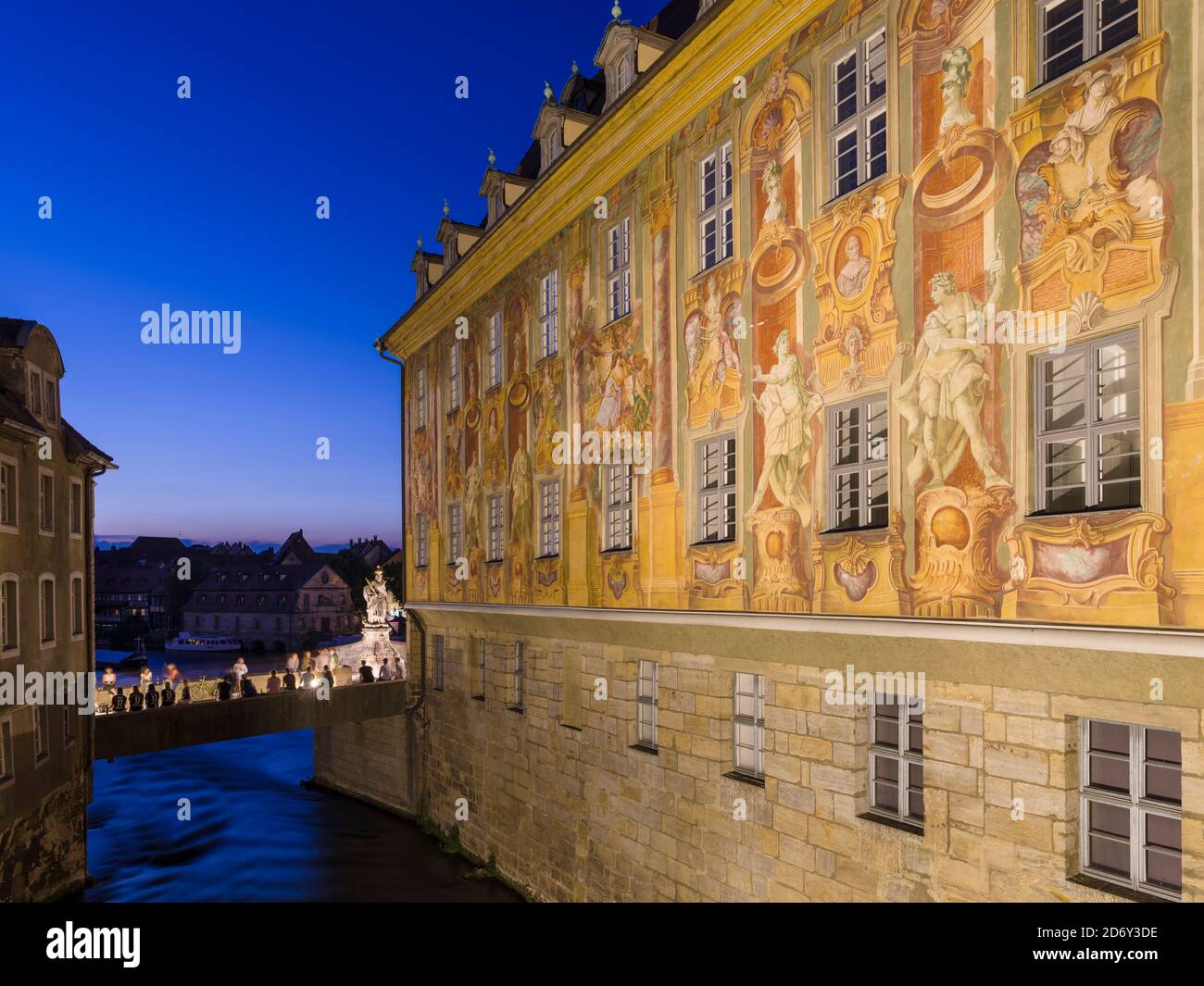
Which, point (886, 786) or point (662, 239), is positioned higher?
point (662, 239)

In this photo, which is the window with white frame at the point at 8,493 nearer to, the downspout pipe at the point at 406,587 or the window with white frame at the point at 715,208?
the downspout pipe at the point at 406,587

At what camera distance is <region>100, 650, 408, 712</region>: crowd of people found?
840 inches

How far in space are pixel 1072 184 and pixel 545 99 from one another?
497 inches

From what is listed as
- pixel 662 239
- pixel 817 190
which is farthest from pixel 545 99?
pixel 817 190

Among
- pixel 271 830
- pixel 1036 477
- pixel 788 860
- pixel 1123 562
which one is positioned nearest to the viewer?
pixel 1123 562

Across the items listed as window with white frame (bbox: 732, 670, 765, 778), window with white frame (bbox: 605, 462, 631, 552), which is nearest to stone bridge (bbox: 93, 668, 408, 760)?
window with white frame (bbox: 605, 462, 631, 552)

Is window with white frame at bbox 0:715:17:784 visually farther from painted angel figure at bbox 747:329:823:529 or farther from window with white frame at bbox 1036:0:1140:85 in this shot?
window with white frame at bbox 1036:0:1140:85

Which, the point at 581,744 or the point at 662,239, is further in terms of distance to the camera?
the point at 581,744

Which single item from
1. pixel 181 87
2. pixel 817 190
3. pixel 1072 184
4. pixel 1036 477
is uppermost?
pixel 181 87

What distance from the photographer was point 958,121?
8.73 m

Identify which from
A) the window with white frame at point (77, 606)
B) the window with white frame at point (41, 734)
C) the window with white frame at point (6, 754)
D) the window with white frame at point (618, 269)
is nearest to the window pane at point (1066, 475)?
the window with white frame at point (618, 269)

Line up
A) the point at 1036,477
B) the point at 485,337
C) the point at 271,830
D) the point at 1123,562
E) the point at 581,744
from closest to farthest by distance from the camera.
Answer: the point at 1123,562 → the point at 1036,477 → the point at 581,744 → the point at 485,337 → the point at 271,830

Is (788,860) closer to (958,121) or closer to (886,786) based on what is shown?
(886,786)

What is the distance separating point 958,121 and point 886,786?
6695mm
